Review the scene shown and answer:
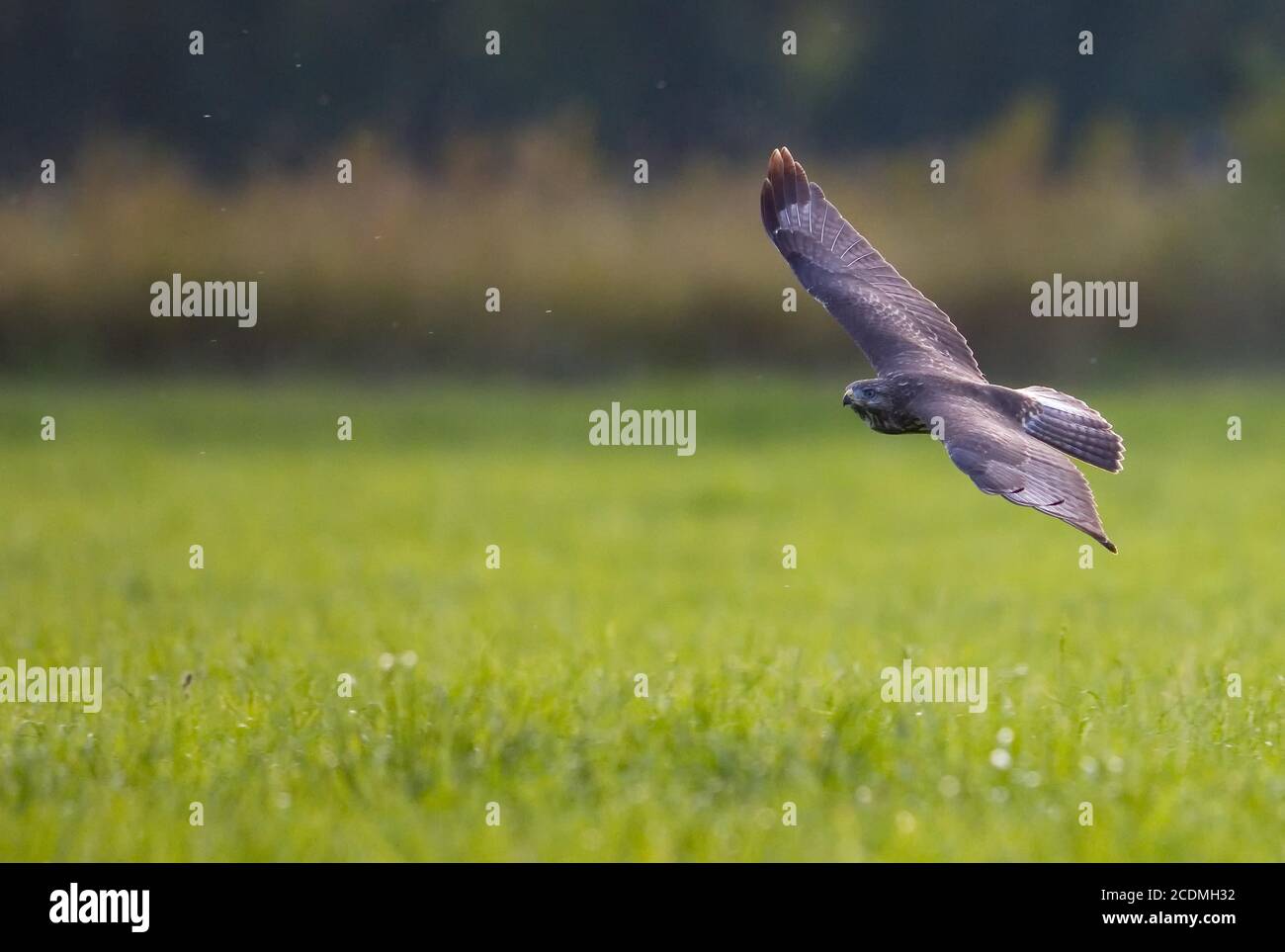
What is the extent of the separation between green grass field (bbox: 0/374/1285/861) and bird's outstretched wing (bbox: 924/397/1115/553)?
0.85m

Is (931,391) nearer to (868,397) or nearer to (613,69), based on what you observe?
(868,397)

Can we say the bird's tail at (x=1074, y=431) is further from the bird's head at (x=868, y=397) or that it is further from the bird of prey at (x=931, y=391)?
the bird's head at (x=868, y=397)

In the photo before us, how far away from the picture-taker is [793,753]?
18.5 ft

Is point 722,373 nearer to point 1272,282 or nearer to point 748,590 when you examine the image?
point 1272,282

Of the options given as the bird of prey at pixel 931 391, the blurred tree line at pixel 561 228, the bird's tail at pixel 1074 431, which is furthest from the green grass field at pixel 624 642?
the blurred tree line at pixel 561 228

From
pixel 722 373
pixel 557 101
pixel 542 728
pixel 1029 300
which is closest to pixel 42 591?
pixel 542 728

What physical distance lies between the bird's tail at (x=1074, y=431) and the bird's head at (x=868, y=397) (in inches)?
21.5

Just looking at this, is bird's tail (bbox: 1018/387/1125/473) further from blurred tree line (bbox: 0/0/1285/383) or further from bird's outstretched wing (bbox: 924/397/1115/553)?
blurred tree line (bbox: 0/0/1285/383)

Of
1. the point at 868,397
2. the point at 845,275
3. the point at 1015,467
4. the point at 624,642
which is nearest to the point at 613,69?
the point at 624,642

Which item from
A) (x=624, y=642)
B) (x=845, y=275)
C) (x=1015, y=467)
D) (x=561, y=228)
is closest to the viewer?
(x=1015, y=467)

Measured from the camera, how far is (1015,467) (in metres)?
5.59

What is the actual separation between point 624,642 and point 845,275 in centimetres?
214

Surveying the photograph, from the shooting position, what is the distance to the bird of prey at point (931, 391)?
5539 mm
